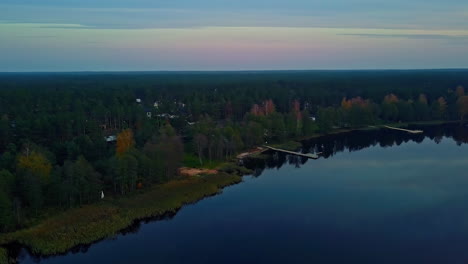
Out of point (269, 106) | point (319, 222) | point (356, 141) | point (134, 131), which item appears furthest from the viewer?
point (269, 106)

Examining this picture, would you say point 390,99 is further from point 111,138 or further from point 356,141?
point 111,138

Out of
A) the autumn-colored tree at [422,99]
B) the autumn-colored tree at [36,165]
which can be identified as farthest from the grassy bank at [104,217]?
the autumn-colored tree at [422,99]

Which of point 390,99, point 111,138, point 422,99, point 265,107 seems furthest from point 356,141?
point 111,138

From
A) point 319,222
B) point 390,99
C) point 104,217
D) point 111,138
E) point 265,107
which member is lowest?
point 319,222

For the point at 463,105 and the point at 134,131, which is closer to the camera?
the point at 134,131

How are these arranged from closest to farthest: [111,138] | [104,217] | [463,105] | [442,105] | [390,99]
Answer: [104,217] → [111,138] → [463,105] → [442,105] → [390,99]

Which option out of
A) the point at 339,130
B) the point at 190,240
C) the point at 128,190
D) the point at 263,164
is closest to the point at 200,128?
the point at 263,164

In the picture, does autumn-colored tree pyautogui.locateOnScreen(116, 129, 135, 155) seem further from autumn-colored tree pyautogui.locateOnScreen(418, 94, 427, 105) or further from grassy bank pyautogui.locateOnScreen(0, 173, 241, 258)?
autumn-colored tree pyautogui.locateOnScreen(418, 94, 427, 105)

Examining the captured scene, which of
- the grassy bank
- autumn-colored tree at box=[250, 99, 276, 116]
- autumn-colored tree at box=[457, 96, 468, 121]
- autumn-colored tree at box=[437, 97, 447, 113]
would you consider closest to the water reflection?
autumn-colored tree at box=[437, 97, 447, 113]
